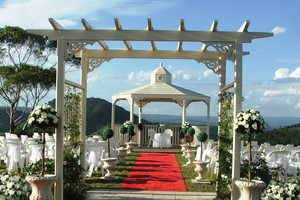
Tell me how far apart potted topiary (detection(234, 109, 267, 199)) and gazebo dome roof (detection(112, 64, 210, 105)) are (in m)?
11.6

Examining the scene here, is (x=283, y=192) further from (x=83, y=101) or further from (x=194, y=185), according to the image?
(x=83, y=101)

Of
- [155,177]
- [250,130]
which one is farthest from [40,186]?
[155,177]

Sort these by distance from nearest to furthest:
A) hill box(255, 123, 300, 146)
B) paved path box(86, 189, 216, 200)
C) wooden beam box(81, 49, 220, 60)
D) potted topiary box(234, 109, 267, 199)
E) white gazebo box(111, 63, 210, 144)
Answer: potted topiary box(234, 109, 267, 199) → paved path box(86, 189, 216, 200) → wooden beam box(81, 49, 220, 60) → hill box(255, 123, 300, 146) → white gazebo box(111, 63, 210, 144)

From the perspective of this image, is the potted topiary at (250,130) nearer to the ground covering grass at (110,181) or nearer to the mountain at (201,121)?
the ground covering grass at (110,181)

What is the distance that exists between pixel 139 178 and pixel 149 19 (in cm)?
486

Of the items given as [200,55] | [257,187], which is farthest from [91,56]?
[257,187]

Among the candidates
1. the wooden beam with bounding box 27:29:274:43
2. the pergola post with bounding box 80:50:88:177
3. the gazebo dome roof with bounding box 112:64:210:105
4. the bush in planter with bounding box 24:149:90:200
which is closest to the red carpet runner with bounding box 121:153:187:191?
the pergola post with bounding box 80:50:88:177

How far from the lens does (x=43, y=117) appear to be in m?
5.64

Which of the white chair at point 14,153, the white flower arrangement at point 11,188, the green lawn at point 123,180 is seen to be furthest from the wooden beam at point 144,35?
the white chair at point 14,153

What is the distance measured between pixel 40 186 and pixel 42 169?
0.30m

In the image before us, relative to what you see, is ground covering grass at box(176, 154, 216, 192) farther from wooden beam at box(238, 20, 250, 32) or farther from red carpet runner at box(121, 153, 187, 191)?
wooden beam at box(238, 20, 250, 32)

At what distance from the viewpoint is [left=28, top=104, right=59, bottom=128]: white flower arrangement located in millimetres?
5656

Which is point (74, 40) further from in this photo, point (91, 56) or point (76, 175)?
point (76, 175)

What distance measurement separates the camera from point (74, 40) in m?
6.25
